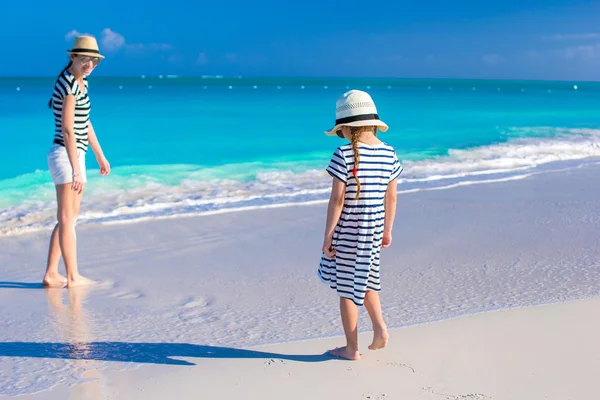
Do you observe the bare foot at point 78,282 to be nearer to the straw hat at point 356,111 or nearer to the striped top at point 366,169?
the striped top at point 366,169

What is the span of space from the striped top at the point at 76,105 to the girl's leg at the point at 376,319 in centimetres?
236

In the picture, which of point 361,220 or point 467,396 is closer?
point 467,396

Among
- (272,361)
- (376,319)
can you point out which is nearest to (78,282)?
(272,361)

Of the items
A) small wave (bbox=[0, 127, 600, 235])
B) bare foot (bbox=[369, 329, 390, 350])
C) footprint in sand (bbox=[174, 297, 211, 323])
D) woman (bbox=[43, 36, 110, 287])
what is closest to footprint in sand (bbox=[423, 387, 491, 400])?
bare foot (bbox=[369, 329, 390, 350])

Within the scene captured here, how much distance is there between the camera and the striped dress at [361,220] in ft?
11.4

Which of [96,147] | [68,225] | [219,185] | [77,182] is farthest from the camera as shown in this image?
[219,185]

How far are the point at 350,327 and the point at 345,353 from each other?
6.4 inches

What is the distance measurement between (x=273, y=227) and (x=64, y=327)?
10.6 feet

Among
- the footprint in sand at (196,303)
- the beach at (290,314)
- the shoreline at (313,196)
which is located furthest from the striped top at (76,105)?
the shoreline at (313,196)

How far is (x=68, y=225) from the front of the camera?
5.02 metres

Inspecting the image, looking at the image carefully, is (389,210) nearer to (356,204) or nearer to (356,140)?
(356,204)

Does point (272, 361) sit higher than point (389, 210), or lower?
lower

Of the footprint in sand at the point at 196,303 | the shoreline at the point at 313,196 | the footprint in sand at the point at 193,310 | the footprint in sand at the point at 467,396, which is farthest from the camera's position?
the shoreline at the point at 313,196

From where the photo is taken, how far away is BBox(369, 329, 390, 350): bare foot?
144 inches
